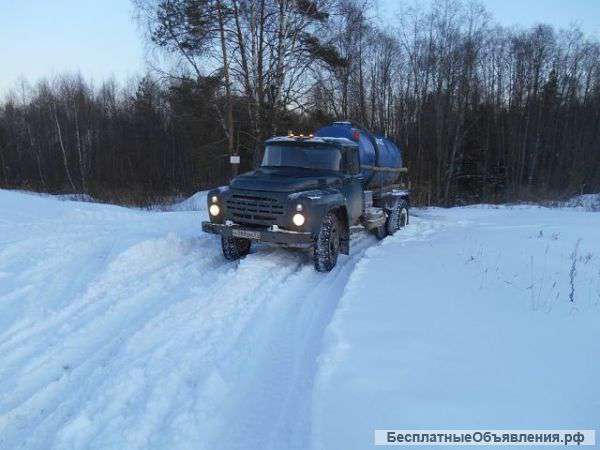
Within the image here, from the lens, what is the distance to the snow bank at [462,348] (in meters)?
3.12

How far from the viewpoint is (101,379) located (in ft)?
12.7

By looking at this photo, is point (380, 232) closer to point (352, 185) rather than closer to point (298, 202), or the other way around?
point (352, 185)

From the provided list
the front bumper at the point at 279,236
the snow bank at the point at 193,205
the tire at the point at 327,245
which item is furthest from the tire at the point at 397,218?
the snow bank at the point at 193,205

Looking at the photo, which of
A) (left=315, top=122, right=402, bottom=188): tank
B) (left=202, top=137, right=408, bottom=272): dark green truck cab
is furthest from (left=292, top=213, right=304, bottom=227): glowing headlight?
(left=315, top=122, right=402, bottom=188): tank

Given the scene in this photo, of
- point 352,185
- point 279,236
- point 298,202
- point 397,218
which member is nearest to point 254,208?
point 279,236

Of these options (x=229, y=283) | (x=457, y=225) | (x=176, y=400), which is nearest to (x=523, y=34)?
(x=457, y=225)

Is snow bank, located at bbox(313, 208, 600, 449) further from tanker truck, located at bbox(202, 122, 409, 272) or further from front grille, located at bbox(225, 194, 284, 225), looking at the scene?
front grille, located at bbox(225, 194, 284, 225)

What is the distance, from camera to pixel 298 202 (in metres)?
7.36

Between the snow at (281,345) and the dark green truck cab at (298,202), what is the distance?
18.9 inches

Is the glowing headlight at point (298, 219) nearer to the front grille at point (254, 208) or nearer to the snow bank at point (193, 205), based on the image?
the front grille at point (254, 208)

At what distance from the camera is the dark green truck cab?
24.4ft

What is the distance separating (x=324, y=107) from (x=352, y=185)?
16167 mm

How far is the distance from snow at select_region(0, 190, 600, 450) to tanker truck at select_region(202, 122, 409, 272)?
501 mm

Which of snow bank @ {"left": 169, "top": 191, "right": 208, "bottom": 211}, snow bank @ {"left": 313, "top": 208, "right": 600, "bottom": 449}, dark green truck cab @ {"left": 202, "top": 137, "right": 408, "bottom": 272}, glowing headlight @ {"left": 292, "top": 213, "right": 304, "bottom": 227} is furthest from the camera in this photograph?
snow bank @ {"left": 169, "top": 191, "right": 208, "bottom": 211}
